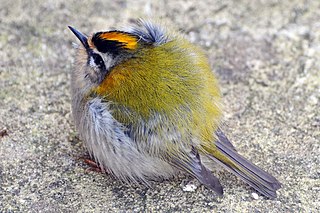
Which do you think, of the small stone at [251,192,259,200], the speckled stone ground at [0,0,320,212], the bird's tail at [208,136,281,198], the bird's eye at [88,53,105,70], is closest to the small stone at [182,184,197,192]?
the speckled stone ground at [0,0,320,212]

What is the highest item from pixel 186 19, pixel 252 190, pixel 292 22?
pixel 186 19

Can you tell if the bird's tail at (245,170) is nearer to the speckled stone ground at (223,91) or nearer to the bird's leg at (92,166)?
the speckled stone ground at (223,91)

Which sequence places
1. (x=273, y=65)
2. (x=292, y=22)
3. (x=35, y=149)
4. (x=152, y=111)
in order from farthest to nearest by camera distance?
1. (x=292, y=22)
2. (x=273, y=65)
3. (x=35, y=149)
4. (x=152, y=111)

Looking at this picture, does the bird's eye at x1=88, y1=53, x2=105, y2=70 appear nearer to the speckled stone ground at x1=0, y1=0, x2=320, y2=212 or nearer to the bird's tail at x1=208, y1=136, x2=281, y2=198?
the speckled stone ground at x1=0, y1=0, x2=320, y2=212

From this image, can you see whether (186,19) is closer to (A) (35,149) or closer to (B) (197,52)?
(B) (197,52)

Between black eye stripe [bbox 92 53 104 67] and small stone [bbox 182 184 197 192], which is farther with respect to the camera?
black eye stripe [bbox 92 53 104 67]

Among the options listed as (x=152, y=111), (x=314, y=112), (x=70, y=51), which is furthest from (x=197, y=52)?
(x=70, y=51)
